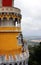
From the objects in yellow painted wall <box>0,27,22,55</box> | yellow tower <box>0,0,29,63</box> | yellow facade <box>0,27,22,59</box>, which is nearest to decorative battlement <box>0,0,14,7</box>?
yellow tower <box>0,0,29,63</box>

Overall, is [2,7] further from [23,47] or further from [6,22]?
[23,47]

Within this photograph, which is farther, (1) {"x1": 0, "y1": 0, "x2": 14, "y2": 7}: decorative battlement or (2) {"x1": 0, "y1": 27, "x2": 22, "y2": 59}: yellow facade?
(1) {"x1": 0, "y1": 0, "x2": 14, "y2": 7}: decorative battlement

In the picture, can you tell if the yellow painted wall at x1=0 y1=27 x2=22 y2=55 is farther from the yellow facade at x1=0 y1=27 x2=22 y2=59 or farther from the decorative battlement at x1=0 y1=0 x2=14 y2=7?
the decorative battlement at x1=0 y1=0 x2=14 y2=7

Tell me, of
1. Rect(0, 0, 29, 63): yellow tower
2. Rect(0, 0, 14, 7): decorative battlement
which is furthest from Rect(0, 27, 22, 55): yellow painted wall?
Rect(0, 0, 14, 7): decorative battlement

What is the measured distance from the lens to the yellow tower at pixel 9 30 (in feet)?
89.4

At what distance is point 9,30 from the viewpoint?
2720 centimetres

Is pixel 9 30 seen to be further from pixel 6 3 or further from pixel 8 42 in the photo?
pixel 6 3

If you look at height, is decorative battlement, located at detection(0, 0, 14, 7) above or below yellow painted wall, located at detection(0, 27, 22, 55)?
above

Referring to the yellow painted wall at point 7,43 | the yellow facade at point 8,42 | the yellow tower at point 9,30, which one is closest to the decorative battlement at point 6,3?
the yellow tower at point 9,30

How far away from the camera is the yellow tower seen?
1072 inches

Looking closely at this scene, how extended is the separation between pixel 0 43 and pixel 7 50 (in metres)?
1.16

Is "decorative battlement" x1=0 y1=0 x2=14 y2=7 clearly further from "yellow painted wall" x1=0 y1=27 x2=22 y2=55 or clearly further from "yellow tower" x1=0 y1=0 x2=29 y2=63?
"yellow painted wall" x1=0 y1=27 x2=22 y2=55

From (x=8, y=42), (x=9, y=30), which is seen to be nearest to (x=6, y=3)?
(x=9, y=30)

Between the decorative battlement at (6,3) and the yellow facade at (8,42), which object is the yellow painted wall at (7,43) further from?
the decorative battlement at (6,3)
